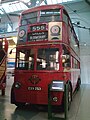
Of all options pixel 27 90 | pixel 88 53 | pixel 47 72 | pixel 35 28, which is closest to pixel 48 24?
pixel 35 28

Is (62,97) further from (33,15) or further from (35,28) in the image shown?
(33,15)

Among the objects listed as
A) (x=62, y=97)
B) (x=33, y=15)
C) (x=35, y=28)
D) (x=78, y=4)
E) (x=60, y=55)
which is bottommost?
(x=62, y=97)

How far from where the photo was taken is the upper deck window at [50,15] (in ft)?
22.6

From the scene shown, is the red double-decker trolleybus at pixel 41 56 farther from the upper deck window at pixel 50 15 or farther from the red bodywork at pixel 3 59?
the red bodywork at pixel 3 59

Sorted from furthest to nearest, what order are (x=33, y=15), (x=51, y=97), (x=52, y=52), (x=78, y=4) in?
(x=78, y=4), (x=33, y=15), (x=52, y=52), (x=51, y=97)

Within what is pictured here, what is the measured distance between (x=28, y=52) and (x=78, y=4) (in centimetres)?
1394

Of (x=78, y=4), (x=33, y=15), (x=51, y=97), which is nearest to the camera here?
(x=51, y=97)

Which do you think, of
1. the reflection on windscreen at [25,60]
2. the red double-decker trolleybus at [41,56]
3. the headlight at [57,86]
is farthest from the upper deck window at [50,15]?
the headlight at [57,86]

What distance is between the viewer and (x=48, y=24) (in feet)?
22.1

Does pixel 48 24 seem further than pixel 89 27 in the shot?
No

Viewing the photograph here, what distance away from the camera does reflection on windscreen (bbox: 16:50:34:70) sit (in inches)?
265

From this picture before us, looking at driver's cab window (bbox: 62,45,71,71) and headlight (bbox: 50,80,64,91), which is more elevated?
driver's cab window (bbox: 62,45,71,71)

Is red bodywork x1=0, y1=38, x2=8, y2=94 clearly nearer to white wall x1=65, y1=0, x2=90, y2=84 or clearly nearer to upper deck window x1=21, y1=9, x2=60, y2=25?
upper deck window x1=21, y1=9, x2=60, y2=25

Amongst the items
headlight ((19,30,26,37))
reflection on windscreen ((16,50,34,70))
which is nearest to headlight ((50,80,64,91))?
reflection on windscreen ((16,50,34,70))
